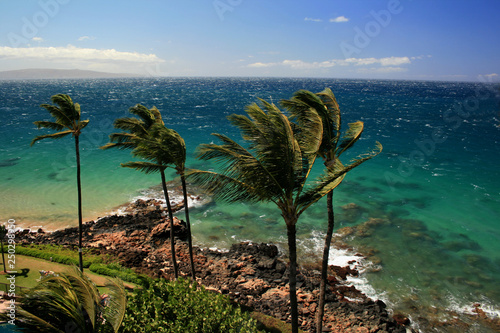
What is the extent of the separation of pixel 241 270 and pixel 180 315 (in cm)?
1286

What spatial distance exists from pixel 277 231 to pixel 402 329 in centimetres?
1413

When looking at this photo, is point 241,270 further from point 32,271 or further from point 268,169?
point 268,169

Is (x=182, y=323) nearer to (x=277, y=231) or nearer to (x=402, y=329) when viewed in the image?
(x=402, y=329)

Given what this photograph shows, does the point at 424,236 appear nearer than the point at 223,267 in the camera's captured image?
No

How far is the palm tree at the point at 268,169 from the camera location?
361 inches

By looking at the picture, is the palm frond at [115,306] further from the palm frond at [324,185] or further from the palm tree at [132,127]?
the palm tree at [132,127]

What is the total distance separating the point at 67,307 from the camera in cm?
866

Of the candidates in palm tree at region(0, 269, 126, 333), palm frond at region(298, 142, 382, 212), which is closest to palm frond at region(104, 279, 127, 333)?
palm tree at region(0, 269, 126, 333)

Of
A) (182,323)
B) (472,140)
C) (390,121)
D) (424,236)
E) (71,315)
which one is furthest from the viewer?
(390,121)

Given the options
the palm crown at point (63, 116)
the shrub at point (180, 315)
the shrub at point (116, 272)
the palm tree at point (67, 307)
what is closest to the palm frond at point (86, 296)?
the palm tree at point (67, 307)

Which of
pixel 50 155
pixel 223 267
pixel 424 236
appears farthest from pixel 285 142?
pixel 50 155

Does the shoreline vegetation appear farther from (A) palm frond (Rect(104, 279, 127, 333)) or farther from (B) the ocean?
(A) palm frond (Rect(104, 279, 127, 333))

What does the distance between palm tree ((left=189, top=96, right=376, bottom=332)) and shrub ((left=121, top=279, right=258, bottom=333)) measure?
3237mm

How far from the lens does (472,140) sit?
68.2 m
